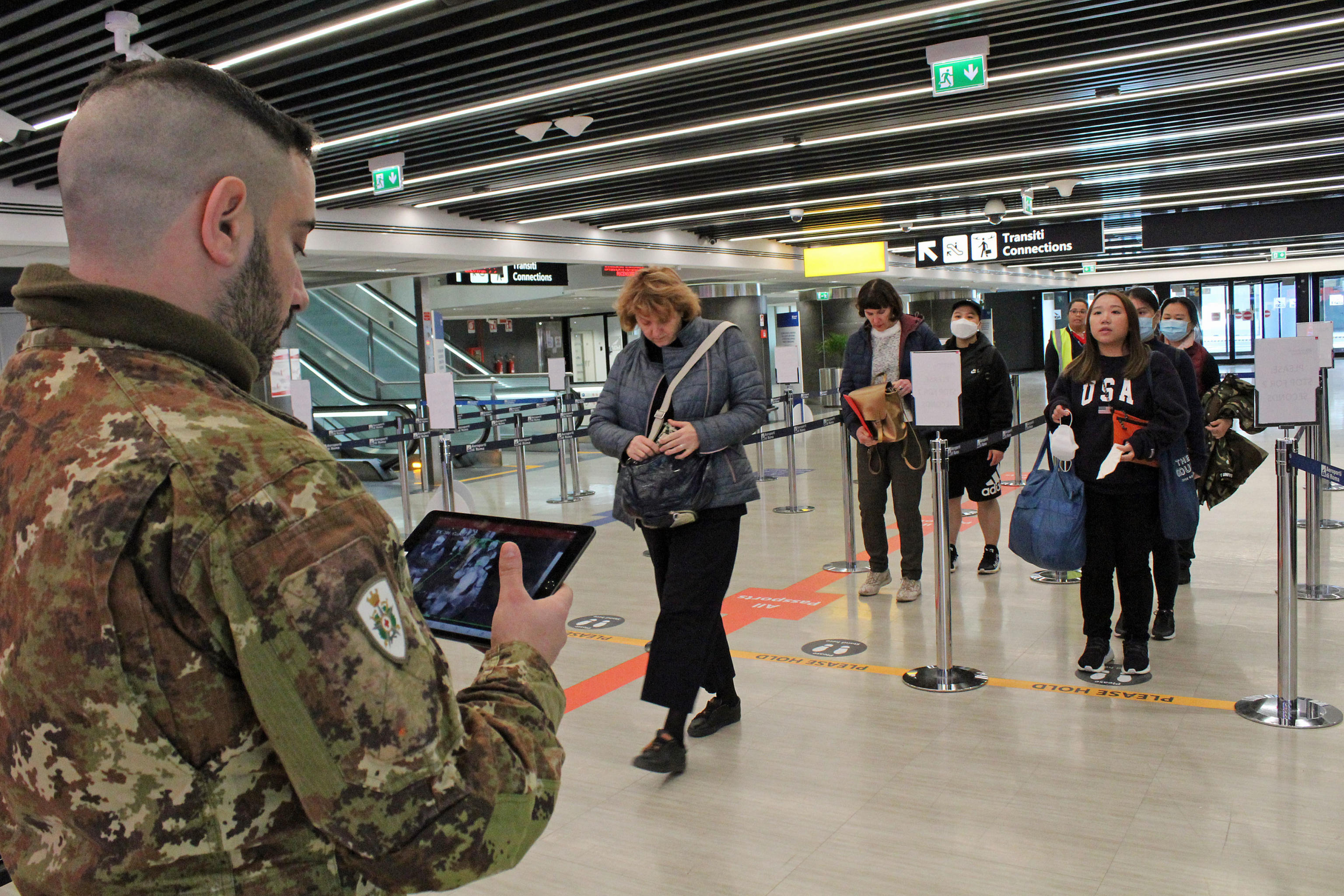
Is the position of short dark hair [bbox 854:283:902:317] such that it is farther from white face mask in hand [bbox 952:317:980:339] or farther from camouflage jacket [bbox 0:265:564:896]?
camouflage jacket [bbox 0:265:564:896]

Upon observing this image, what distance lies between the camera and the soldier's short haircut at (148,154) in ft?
3.01

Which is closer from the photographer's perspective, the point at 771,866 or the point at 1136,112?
the point at 771,866

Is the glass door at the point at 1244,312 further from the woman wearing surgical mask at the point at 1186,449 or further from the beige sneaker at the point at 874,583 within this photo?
the woman wearing surgical mask at the point at 1186,449

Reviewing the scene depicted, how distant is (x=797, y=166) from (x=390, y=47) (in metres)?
5.91

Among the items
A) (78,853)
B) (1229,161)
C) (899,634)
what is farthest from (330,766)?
(1229,161)

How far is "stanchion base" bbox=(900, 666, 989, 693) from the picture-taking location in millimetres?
4223

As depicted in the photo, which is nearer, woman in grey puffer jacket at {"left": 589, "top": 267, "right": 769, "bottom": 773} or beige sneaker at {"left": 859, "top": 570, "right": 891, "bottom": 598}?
woman in grey puffer jacket at {"left": 589, "top": 267, "right": 769, "bottom": 773}

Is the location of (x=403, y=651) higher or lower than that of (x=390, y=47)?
lower

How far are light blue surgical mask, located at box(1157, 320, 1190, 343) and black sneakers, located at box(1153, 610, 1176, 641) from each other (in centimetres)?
173

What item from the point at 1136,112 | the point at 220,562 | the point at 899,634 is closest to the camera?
the point at 220,562

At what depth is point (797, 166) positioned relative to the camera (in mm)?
11039

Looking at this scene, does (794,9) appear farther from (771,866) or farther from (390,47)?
(771,866)

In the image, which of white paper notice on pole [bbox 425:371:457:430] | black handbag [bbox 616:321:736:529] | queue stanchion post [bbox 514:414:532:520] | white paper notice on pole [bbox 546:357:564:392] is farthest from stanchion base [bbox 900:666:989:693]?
white paper notice on pole [bbox 546:357:564:392]

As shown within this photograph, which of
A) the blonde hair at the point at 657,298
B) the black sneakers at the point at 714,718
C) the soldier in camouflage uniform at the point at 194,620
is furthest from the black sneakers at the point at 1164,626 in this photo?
the soldier in camouflage uniform at the point at 194,620
